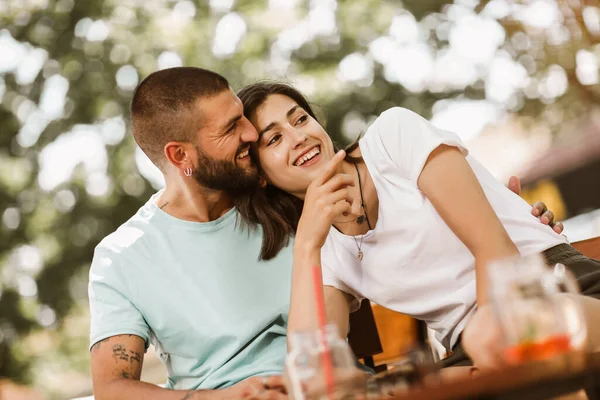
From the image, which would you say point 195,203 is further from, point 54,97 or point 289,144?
point 54,97

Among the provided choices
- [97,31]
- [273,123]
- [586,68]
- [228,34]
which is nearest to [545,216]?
[273,123]

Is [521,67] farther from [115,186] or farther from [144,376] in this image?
[144,376]

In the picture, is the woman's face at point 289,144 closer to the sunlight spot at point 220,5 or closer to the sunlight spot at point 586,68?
the sunlight spot at point 586,68

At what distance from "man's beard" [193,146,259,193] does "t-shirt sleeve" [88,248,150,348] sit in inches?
15.4

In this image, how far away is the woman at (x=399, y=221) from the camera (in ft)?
6.25

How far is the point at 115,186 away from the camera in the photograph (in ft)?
26.9

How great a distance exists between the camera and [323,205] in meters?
1.98

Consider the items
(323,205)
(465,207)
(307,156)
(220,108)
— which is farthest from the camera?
(220,108)

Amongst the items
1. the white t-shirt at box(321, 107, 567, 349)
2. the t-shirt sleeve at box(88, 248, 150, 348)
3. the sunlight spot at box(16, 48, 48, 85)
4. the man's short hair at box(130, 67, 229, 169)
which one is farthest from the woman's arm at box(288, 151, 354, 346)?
the sunlight spot at box(16, 48, 48, 85)

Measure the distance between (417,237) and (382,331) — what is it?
2.69ft

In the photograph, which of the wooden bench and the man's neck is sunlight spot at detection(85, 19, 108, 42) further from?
the wooden bench

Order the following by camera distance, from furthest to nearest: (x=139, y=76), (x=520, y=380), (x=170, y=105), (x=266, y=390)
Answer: (x=139, y=76)
(x=170, y=105)
(x=266, y=390)
(x=520, y=380)

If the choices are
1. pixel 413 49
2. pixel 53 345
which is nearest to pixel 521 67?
pixel 413 49

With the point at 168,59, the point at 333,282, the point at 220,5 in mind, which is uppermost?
the point at 220,5
